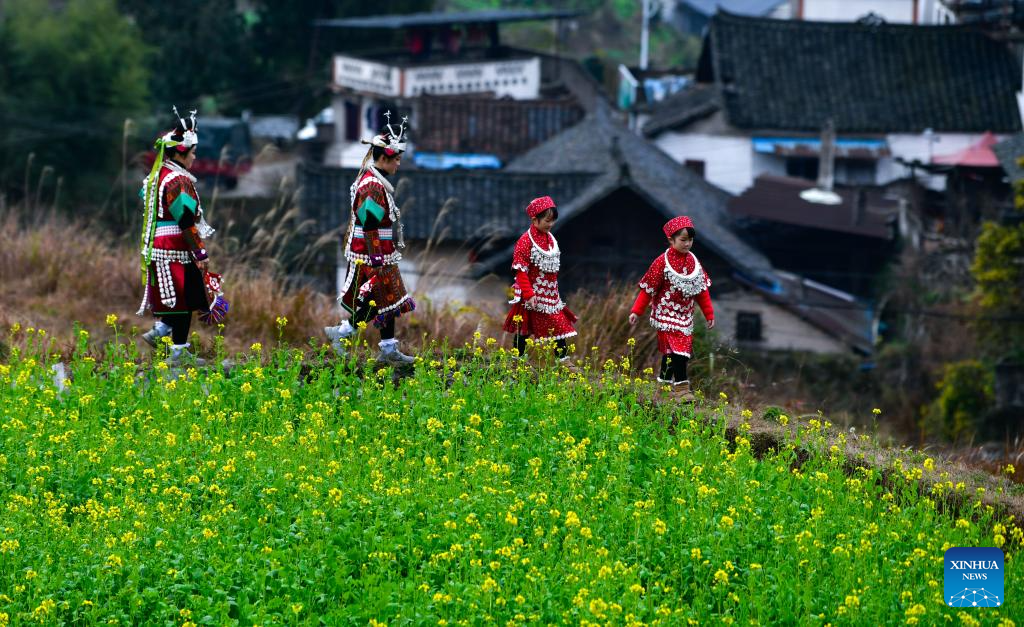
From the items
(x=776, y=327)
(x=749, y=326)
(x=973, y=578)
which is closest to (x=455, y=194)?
(x=749, y=326)

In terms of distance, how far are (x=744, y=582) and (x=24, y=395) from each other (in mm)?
5255

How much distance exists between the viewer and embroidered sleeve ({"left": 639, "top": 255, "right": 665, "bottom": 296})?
11.1 metres

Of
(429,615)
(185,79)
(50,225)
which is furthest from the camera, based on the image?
(185,79)

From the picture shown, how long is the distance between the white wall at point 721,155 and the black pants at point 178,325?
31.0 m

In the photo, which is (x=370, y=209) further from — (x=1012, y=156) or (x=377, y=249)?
(x=1012, y=156)

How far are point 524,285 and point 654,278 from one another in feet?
3.20

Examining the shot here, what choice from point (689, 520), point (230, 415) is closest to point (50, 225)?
point (230, 415)

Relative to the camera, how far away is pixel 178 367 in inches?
440

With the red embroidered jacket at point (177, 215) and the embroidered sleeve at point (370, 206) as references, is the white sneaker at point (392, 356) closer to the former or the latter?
the embroidered sleeve at point (370, 206)

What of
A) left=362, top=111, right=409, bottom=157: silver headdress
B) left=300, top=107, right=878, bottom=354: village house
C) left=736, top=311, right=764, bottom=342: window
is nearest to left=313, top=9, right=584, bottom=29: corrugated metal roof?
left=300, top=107, right=878, bottom=354: village house

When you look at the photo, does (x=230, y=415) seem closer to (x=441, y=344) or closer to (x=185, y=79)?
(x=441, y=344)

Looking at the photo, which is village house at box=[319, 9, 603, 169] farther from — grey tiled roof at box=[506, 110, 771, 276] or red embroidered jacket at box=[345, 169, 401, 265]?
red embroidered jacket at box=[345, 169, 401, 265]

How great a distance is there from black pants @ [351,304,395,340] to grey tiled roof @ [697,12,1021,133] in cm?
3076

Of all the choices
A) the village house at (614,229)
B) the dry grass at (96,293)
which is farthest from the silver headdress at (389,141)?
the village house at (614,229)
